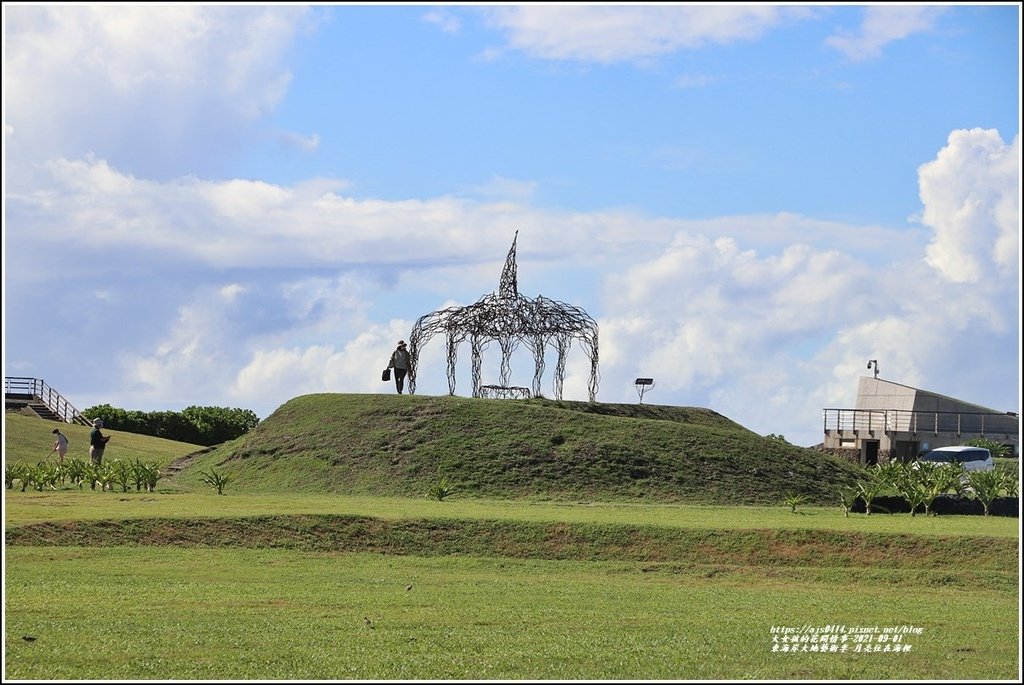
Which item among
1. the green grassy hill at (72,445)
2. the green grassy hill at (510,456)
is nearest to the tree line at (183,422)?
the green grassy hill at (72,445)

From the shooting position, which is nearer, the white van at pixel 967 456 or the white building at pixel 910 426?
the white van at pixel 967 456

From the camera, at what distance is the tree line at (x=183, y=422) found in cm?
5194

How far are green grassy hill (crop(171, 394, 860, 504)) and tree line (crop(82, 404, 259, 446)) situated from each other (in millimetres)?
17794

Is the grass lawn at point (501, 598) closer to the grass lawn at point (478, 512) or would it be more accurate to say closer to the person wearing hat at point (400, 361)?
the grass lawn at point (478, 512)

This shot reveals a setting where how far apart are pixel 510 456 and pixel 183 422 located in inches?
1031

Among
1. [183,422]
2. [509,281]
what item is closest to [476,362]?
[509,281]

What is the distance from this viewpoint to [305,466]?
31.1 m

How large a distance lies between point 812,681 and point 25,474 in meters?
21.5

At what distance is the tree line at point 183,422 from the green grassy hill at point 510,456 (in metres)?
17.8

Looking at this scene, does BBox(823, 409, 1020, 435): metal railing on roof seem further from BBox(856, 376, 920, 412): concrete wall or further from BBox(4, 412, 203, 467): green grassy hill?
BBox(4, 412, 203, 467): green grassy hill

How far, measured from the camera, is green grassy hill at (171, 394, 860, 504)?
1151 inches

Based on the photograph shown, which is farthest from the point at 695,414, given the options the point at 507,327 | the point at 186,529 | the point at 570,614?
the point at 570,614

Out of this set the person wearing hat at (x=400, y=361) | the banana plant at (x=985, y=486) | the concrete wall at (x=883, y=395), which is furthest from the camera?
the concrete wall at (x=883, y=395)

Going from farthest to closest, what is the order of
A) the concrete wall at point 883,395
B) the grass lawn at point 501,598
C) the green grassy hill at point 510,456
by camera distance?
the concrete wall at point 883,395 → the green grassy hill at point 510,456 → the grass lawn at point 501,598
